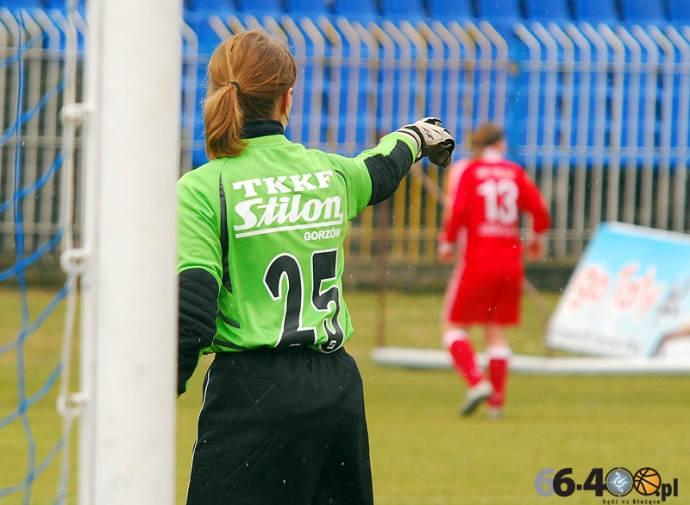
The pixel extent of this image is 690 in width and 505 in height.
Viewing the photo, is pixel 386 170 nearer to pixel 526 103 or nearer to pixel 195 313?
pixel 195 313

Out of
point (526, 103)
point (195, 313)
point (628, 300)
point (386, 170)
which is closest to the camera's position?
point (195, 313)

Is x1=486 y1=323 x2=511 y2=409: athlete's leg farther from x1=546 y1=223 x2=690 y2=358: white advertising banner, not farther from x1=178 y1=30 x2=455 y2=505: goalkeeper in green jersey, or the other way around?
x1=178 y1=30 x2=455 y2=505: goalkeeper in green jersey

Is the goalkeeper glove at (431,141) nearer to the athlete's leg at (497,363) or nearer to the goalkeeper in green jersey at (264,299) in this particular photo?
the goalkeeper in green jersey at (264,299)

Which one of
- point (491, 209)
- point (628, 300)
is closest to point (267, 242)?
point (491, 209)

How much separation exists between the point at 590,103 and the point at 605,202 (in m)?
0.95

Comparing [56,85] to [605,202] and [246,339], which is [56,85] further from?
[246,339]

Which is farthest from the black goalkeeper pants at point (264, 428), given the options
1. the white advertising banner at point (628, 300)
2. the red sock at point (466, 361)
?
the white advertising banner at point (628, 300)

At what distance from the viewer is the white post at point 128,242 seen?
6.85 feet

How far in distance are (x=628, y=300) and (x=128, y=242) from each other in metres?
7.01

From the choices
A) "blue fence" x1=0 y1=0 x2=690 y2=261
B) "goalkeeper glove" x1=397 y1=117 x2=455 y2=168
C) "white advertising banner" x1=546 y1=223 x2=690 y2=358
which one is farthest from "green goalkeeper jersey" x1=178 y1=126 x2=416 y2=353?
"blue fence" x1=0 y1=0 x2=690 y2=261

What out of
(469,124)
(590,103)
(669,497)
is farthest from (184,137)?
(669,497)

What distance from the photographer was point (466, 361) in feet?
24.1

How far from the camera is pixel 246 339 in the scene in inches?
107

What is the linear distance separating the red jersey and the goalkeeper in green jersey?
4833mm
